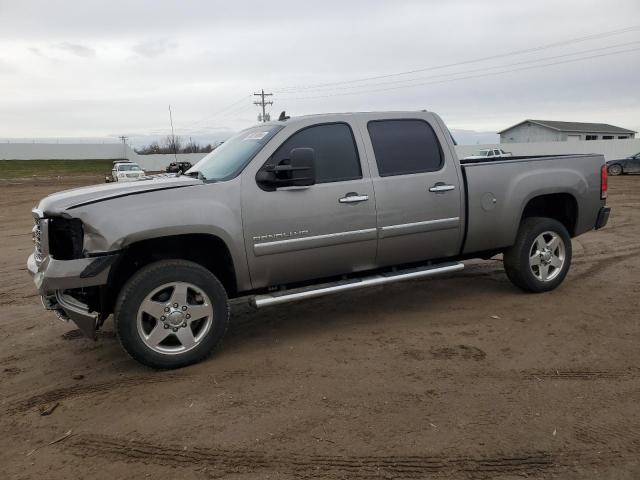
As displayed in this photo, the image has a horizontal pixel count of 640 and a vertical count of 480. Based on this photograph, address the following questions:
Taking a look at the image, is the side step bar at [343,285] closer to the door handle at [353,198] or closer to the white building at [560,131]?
the door handle at [353,198]

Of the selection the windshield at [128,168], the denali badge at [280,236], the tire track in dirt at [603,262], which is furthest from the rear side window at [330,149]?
the windshield at [128,168]

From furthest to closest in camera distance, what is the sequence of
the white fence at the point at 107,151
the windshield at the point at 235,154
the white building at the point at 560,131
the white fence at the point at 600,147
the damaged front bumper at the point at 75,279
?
1. the white building at the point at 560,131
2. the white fence at the point at 107,151
3. the white fence at the point at 600,147
4. the windshield at the point at 235,154
5. the damaged front bumper at the point at 75,279

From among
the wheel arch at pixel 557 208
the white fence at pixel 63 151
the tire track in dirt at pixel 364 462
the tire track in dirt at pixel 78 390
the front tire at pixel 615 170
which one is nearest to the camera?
the tire track in dirt at pixel 364 462

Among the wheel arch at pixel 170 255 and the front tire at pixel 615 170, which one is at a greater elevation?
the wheel arch at pixel 170 255

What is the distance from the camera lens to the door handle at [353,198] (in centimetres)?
469

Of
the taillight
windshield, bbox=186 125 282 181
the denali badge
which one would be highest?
windshield, bbox=186 125 282 181

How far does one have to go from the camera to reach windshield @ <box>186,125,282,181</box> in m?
4.61

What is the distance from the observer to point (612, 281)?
21.0ft

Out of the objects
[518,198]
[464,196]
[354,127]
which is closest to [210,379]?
[354,127]

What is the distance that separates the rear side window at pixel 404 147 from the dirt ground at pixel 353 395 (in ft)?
4.85

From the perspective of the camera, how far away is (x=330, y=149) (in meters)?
4.85

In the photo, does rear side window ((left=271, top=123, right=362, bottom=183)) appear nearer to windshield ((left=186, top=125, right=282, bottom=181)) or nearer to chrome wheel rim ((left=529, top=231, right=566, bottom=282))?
windshield ((left=186, top=125, right=282, bottom=181))

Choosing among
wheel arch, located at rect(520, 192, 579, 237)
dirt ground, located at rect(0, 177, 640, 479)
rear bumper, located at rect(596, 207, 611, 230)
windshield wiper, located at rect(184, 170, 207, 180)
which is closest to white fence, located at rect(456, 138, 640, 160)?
rear bumper, located at rect(596, 207, 611, 230)

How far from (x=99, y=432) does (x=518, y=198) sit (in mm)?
4419
